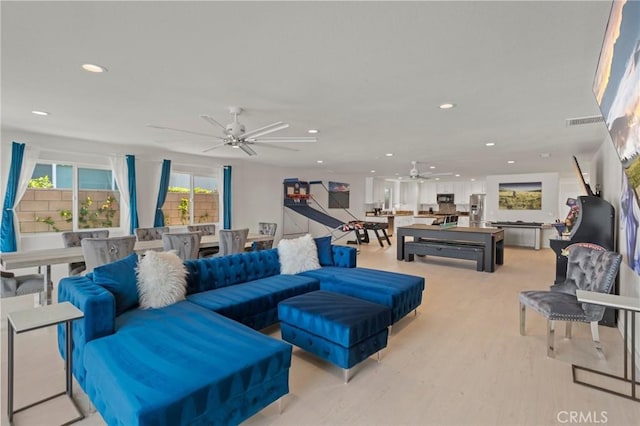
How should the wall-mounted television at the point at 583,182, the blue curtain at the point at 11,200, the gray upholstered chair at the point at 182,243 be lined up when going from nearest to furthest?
the gray upholstered chair at the point at 182,243
the wall-mounted television at the point at 583,182
the blue curtain at the point at 11,200

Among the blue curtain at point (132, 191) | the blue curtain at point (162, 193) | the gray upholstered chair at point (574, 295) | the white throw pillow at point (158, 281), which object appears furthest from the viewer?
the blue curtain at point (162, 193)

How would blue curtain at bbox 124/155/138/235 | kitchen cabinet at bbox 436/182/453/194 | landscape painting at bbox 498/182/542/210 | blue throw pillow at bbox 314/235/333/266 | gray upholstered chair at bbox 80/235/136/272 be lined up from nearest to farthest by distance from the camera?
gray upholstered chair at bbox 80/235/136/272
blue throw pillow at bbox 314/235/333/266
blue curtain at bbox 124/155/138/235
landscape painting at bbox 498/182/542/210
kitchen cabinet at bbox 436/182/453/194

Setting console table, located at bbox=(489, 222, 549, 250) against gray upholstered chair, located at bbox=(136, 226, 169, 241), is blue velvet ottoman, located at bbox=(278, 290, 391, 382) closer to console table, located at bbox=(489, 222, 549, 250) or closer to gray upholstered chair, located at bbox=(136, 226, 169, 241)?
gray upholstered chair, located at bbox=(136, 226, 169, 241)

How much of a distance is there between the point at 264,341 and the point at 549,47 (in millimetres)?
2829

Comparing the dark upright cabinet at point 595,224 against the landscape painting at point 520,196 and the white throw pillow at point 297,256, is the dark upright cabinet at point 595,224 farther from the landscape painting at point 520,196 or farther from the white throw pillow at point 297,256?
the landscape painting at point 520,196

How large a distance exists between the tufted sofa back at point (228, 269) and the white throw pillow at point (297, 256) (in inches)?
3.8

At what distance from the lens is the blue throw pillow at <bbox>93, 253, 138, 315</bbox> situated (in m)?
2.38

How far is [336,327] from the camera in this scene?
233cm

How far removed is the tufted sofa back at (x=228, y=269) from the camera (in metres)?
3.19

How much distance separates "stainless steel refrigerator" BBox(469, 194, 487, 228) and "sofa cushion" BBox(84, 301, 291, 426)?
11.1m

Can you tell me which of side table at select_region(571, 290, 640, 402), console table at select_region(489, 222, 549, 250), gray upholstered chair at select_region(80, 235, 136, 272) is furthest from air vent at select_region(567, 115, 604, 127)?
gray upholstered chair at select_region(80, 235, 136, 272)

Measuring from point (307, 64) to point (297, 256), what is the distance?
239 cm

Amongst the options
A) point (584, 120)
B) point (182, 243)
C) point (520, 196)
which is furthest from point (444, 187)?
point (182, 243)

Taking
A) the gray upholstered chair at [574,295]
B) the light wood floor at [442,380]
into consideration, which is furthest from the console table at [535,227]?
the gray upholstered chair at [574,295]
